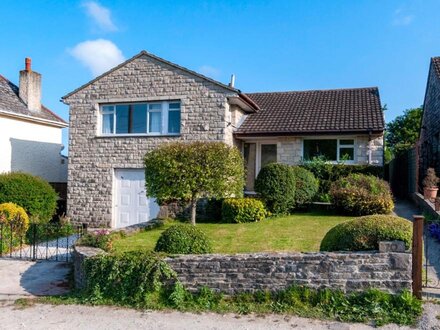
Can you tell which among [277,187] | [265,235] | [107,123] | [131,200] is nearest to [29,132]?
[107,123]

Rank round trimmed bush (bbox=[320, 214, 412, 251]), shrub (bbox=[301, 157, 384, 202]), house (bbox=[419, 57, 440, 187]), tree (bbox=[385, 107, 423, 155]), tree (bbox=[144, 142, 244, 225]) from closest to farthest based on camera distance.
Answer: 1. round trimmed bush (bbox=[320, 214, 412, 251])
2. tree (bbox=[144, 142, 244, 225])
3. shrub (bbox=[301, 157, 384, 202])
4. house (bbox=[419, 57, 440, 187])
5. tree (bbox=[385, 107, 423, 155])

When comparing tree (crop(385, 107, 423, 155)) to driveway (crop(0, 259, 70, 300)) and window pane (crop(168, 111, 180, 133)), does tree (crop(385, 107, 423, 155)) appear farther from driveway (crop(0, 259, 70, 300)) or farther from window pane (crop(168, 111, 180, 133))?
driveway (crop(0, 259, 70, 300))

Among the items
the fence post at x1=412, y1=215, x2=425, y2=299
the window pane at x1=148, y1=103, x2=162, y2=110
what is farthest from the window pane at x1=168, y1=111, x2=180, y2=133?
the fence post at x1=412, y1=215, x2=425, y2=299

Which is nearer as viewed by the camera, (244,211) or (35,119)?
(244,211)

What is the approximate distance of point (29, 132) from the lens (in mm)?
18906

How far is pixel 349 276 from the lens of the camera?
5941 mm

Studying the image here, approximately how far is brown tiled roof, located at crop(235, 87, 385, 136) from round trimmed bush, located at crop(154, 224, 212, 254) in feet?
31.3

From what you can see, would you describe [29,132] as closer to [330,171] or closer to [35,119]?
[35,119]

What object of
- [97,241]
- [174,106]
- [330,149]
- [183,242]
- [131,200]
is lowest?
[97,241]

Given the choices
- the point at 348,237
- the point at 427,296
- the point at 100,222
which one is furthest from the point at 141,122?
the point at 427,296

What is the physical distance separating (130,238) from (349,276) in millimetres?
6667

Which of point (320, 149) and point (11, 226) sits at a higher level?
point (320, 149)

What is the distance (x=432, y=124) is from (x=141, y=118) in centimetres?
1398

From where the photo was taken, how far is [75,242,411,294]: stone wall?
5.88m
